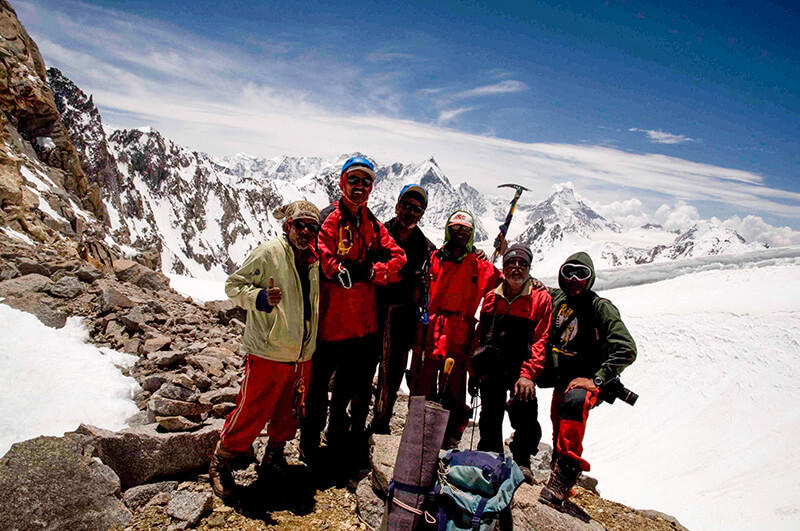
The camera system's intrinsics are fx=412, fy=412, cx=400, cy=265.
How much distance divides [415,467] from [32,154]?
1774 inches

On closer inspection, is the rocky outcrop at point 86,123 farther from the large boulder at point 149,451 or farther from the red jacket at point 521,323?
the red jacket at point 521,323

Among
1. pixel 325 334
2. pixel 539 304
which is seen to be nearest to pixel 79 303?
pixel 325 334

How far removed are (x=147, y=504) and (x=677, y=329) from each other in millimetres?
12419

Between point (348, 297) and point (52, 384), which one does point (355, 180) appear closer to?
point (348, 297)

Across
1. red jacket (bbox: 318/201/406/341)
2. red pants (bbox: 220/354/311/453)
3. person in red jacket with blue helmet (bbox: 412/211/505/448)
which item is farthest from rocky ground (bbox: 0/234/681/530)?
red jacket (bbox: 318/201/406/341)

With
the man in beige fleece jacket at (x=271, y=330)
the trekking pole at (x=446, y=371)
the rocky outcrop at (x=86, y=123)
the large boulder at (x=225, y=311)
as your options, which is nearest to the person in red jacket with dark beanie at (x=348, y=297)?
the man in beige fleece jacket at (x=271, y=330)

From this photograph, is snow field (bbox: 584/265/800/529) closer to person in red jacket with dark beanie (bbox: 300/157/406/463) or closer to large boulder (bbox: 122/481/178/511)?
person in red jacket with dark beanie (bbox: 300/157/406/463)

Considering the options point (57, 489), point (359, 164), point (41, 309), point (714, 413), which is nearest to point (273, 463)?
point (57, 489)

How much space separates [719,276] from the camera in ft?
44.8

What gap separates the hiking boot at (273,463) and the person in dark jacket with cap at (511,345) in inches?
90.2

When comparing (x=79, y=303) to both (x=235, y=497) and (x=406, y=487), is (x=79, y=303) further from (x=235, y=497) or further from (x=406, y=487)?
(x=406, y=487)

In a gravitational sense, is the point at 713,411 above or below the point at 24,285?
below

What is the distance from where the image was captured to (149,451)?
407 cm

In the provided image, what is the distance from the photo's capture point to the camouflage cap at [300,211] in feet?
13.6
